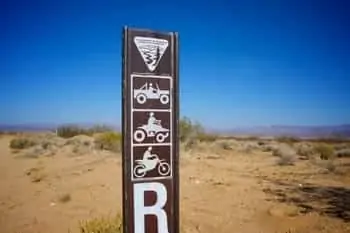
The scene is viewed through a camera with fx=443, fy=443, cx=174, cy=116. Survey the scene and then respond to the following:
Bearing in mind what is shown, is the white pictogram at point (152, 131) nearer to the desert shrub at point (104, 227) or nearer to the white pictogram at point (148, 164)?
the white pictogram at point (148, 164)

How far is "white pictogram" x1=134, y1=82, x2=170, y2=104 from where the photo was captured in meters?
3.25

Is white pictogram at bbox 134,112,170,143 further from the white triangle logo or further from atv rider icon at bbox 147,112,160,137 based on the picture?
the white triangle logo

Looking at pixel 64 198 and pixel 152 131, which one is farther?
pixel 64 198

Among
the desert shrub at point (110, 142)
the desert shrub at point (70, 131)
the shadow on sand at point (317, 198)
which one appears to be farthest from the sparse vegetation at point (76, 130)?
the shadow on sand at point (317, 198)

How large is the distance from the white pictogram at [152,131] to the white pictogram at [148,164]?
105mm

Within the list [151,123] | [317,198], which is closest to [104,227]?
[151,123]

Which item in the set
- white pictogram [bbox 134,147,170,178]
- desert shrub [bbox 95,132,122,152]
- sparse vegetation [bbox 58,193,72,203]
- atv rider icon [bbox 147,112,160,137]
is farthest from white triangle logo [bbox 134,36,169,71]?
desert shrub [bbox 95,132,122,152]

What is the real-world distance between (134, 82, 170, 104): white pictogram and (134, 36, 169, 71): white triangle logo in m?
0.14

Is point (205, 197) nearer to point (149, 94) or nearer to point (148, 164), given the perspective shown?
point (148, 164)

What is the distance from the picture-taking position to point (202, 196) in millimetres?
10398

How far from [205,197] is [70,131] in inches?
1065

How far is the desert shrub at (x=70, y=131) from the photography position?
35.3 metres

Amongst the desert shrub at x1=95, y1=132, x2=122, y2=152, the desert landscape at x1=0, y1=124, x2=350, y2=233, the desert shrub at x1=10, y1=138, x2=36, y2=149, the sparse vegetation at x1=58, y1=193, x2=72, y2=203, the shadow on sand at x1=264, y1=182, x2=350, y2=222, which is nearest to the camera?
the desert landscape at x1=0, y1=124, x2=350, y2=233

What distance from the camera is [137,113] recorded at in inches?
128
